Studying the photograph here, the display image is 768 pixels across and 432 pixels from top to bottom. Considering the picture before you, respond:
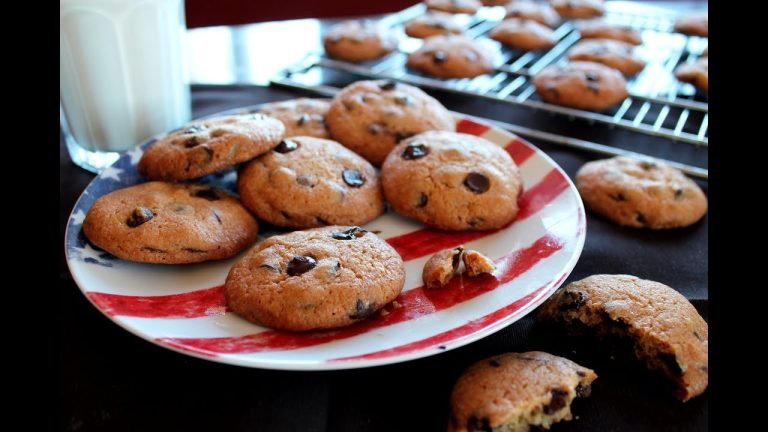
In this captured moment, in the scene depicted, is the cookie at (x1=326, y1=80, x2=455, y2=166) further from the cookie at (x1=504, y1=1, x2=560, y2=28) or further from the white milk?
the cookie at (x1=504, y1=1, x2=560, y2=28)

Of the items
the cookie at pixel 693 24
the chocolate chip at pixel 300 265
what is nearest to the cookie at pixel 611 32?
the cookie at pixel 693 24

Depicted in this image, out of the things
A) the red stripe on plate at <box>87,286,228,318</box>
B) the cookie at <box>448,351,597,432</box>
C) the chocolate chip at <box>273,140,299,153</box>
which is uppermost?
the chocolate chip at <box>273,140,299,153</box>

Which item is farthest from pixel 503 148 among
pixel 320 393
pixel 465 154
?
pixel 320 393

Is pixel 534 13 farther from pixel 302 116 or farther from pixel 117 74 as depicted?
pixel 117 74

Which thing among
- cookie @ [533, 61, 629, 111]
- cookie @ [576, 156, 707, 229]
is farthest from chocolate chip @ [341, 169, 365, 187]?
cookie @ [533, 61, 629, 111]

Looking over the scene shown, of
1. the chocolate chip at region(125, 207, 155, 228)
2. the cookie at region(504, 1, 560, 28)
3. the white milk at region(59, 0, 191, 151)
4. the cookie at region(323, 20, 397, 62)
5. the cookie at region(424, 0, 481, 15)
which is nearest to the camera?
the chocolate chip at region(125, 207, 155, 228)

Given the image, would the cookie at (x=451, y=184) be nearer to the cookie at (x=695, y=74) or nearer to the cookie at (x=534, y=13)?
the cookie at (x=695, y=74)
